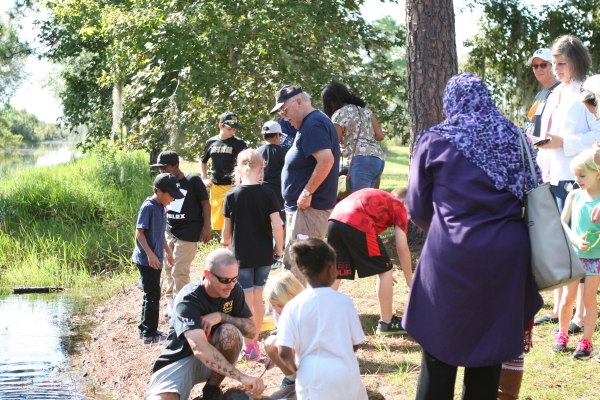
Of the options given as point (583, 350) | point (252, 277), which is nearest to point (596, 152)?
point (583, 350)

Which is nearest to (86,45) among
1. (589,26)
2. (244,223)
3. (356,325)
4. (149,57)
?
(149,57)

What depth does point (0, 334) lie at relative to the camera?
24.6ft

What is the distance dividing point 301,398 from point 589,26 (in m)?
14.1

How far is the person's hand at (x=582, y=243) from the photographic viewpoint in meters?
4.90

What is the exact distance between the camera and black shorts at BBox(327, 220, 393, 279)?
5453 millimetres

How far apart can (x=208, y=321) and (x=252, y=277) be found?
117 cm

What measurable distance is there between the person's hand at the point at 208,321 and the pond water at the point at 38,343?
1.79 metres

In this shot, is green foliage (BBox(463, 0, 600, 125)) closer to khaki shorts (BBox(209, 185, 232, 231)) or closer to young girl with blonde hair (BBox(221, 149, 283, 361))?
khaki shorts (BBox(209, 185, 232, 231))

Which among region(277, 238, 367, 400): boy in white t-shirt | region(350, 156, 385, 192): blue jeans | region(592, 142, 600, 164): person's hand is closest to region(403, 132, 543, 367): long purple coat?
region(277, 238, 367, 400): boy in white t-shirt

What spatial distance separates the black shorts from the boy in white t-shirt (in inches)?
70.3

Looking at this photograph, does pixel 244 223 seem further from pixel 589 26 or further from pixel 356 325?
pixel 589 26

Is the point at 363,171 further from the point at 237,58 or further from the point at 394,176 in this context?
the point at 394,176

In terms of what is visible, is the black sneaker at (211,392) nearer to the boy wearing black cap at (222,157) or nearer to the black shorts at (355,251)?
the black shorts at (355,251)

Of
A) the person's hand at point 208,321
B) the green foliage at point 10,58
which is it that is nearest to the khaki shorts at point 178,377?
the person's hand at point 208,321
